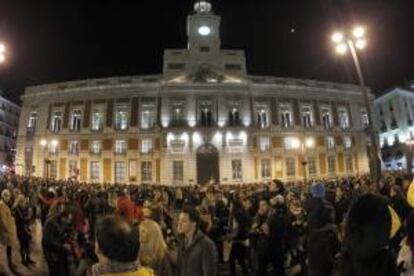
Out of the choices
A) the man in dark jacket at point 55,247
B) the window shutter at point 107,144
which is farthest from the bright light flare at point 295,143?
the man in dark jacket at point 55,247

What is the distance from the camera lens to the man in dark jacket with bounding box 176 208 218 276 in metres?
4.63

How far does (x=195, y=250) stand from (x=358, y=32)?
1207cm

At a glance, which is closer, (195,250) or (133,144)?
(195,250)

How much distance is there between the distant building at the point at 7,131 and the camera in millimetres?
66438

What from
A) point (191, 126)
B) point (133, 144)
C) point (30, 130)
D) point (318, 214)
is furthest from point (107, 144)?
point (318, 214)

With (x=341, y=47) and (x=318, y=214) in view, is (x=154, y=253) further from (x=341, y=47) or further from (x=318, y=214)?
(x=341, y=47)

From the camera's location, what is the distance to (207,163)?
4769cm

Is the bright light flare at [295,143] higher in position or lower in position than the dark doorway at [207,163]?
higher

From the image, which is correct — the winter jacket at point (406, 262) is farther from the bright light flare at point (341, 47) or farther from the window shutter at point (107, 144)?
the window shutter at point (107, 144)

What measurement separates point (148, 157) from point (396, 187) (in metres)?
41.5

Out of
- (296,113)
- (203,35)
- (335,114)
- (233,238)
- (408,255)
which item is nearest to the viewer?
(408,255)

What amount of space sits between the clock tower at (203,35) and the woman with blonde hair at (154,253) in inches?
1884

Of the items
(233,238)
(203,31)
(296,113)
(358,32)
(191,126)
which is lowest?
(233,238)

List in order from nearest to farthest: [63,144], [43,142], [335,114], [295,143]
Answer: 1. [43,142]
2. [63,144]
3. [295,143]
4. [335,114]
